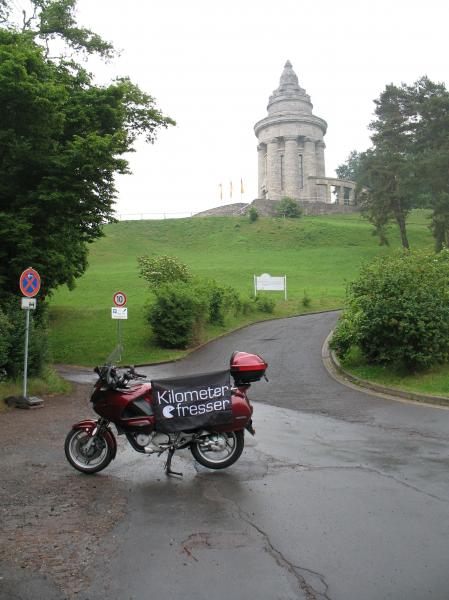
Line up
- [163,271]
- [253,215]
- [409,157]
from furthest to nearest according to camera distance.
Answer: [253,215] → [409,157] → [163,271]

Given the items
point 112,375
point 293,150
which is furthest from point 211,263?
point 112,375

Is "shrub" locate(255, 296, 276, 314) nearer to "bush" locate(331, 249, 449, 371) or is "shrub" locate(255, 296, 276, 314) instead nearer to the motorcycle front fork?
"bush" locate(331, 249, 449, 371)

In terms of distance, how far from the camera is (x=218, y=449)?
7.28 meters

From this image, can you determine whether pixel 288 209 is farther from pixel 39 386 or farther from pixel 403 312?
pixel 39 386

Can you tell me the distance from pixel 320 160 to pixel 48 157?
307 feet

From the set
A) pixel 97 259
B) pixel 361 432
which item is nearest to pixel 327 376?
pixel 361 432

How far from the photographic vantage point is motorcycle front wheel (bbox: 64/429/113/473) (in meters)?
7.24

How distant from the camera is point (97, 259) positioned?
63594 millimetres

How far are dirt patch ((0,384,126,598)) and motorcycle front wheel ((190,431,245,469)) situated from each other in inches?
43.5

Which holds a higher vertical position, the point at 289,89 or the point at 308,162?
the point at 289,89

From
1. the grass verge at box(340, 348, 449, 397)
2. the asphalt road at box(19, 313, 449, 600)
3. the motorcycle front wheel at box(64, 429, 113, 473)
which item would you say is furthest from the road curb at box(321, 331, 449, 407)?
the motorcycle front wheel at box(64, 429, 113, 473)

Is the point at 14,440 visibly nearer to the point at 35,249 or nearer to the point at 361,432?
the point at 361,432

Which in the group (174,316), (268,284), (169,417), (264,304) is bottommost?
(169,417)

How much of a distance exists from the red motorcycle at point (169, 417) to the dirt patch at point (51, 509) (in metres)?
0.44
